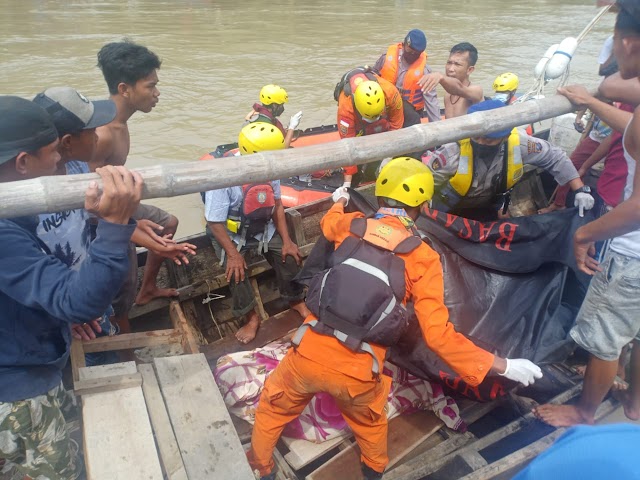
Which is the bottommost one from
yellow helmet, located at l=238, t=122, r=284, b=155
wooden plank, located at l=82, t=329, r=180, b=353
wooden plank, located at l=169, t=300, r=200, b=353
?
wooden plank, located at l=169, t=300, r=200, b=353

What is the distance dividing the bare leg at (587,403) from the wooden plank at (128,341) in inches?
98.2

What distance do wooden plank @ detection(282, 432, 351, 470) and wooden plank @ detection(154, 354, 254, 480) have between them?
0.64 metres

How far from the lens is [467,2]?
90.0 feet

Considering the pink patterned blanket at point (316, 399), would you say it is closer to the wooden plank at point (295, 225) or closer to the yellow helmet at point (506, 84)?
the wooden plank at point (295, 225)

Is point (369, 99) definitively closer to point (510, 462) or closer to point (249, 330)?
point (249, 330)

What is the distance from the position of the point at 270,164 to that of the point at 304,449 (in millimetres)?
1792

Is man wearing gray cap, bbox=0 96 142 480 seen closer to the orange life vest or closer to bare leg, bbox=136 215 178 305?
bare leg, bbox=136 215 178 305

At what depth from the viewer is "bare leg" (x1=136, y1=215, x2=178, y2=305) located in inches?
153

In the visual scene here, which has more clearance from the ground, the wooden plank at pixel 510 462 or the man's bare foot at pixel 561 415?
the wooden plank at pixel 510 462

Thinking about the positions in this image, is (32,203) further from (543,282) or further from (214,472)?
(543,282)

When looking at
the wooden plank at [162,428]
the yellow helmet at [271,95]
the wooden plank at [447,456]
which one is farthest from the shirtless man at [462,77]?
the wooden plank at [162,428]

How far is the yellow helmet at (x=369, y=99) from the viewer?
5129 mm

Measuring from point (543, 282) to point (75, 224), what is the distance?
3173 mm

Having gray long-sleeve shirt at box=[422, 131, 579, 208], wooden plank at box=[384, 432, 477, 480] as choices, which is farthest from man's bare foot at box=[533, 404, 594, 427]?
gray long-sleeve shirt at box=[422, 131, 579, 208]
